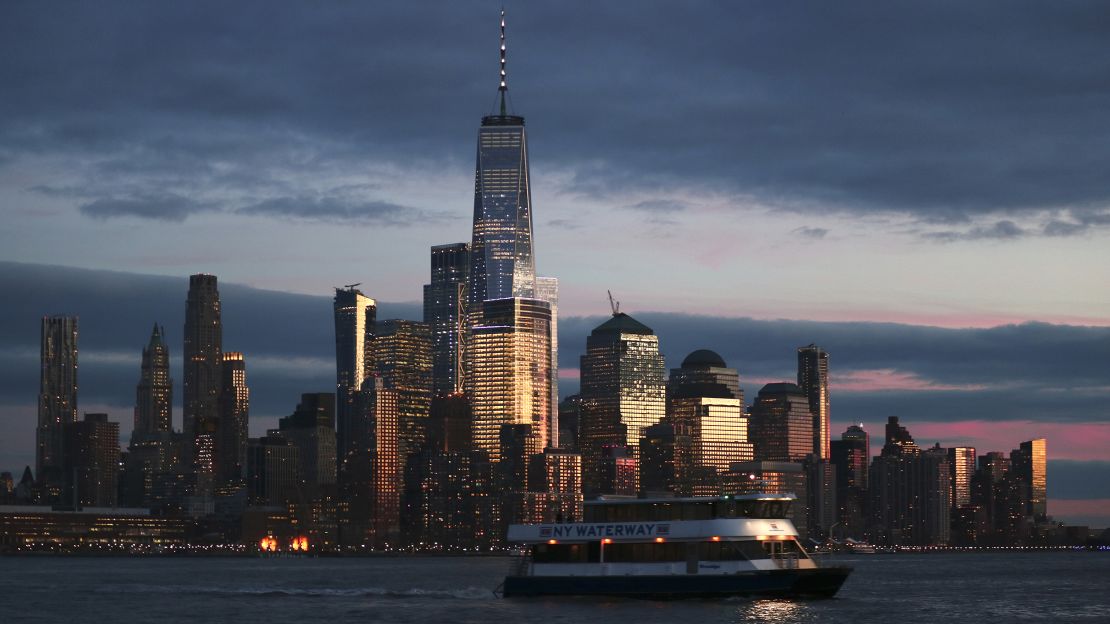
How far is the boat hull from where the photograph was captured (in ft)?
329

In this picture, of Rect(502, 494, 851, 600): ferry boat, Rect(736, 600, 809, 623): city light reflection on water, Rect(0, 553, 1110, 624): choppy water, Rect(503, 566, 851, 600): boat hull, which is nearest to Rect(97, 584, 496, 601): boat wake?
Rect(0, 553, 1110, 624): choppy water

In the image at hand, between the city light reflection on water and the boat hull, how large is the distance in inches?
28.0

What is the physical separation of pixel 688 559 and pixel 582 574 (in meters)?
7.19

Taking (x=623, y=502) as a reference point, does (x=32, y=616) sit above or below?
below

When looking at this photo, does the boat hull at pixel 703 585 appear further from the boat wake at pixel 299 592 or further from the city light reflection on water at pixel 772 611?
the boat wake at pixel 299 592

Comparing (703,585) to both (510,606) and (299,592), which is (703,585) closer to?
(510,606)

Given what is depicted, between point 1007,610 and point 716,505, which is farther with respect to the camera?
point 1007,610

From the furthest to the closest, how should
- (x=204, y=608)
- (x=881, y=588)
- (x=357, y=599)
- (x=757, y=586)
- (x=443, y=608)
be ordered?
(x=881, y=588)
(x=357, y=599)
(x=204, y=608)
(x=443, y=608)
(x=757, y=586)

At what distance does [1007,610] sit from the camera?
397ft

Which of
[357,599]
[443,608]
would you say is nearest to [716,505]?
[443,608]

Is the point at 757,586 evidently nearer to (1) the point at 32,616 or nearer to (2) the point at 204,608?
(2) the point at 204,608

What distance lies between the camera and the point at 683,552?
Answer: 102312 mm

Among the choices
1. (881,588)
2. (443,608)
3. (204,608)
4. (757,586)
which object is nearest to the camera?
(757,586)

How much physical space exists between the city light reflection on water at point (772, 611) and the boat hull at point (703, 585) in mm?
710
